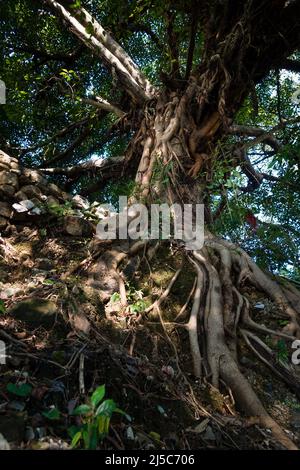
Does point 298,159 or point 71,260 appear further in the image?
point 298,159

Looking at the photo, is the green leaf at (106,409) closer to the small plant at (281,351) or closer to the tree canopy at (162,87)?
the small plant at (281,351)

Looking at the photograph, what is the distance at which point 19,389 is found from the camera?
147 centimetres

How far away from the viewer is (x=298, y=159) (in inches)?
174

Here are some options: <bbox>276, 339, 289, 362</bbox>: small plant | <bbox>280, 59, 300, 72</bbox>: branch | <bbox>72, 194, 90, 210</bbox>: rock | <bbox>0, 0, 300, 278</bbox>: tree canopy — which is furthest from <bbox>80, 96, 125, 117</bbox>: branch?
<bbox>276, 339, 289, 362</bbox>: small plant

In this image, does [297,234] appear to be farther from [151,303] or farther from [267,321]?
[151,303]

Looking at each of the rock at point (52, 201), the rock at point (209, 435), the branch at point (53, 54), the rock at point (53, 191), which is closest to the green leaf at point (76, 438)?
the rock at point (209, 435)

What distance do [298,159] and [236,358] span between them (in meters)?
2.93

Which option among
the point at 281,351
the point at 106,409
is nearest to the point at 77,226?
the point at 281,351

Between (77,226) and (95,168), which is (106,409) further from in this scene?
(95,168)

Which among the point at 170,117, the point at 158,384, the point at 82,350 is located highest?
the point at 170,117

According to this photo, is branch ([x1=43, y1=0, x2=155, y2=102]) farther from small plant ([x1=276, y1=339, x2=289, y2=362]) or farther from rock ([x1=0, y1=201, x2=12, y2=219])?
small plant ([x1=276, y1=339, x2=289, y2=362])

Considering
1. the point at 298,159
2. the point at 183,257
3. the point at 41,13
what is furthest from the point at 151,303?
the point at 41,13

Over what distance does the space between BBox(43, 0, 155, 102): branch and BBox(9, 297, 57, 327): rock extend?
2908 millimetres

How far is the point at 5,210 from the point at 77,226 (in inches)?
24.1
